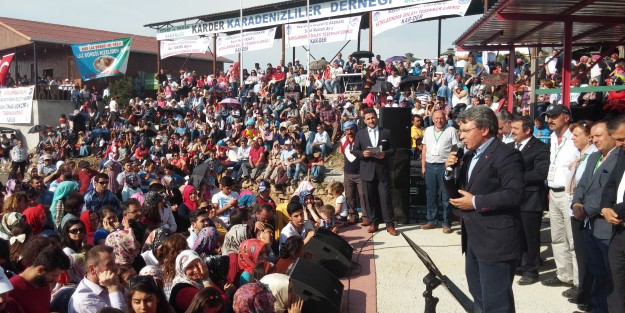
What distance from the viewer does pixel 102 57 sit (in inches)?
1014

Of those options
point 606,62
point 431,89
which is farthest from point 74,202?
point 431,89

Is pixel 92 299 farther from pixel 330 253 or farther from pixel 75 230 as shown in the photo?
pixel 330 253

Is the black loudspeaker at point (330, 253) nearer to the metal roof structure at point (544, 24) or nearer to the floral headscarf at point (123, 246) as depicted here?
the floral headscarf at point (123, 246)

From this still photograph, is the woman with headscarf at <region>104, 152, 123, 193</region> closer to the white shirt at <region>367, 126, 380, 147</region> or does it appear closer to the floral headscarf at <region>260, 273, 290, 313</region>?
the white shirt at <region>367, 126, 380, 147</region>

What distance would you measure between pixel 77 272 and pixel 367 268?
3.33m

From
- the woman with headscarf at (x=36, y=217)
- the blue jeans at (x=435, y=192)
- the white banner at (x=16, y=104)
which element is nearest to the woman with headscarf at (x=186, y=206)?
the woman with headscarf at (x=36, y=217)

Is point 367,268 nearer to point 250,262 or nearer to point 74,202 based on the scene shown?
point 250,262

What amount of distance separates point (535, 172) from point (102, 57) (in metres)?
24.1

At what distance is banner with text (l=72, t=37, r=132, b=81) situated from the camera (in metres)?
25.5

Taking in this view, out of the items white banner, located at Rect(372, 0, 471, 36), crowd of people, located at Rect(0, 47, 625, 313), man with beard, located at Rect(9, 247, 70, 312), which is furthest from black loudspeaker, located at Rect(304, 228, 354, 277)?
white banner, located at Rect(372, 0, 471, 36)

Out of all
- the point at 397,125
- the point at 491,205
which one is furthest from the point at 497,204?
the point at 397,125

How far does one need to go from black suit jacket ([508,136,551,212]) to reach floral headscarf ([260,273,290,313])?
107 inches

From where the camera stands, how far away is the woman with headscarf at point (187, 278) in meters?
4.26

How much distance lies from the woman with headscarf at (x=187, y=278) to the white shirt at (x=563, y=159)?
11.5ft
